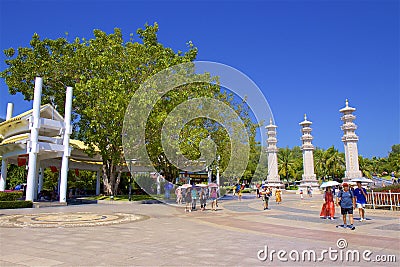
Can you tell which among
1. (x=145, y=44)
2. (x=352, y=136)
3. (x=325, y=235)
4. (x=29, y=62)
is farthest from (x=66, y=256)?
(x=352, y=136)

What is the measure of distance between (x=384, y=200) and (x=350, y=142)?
68.6ft

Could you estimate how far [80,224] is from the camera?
40.5 ft

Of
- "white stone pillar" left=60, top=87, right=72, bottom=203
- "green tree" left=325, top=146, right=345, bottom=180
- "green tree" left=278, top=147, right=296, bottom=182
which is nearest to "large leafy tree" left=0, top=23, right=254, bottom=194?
"white stone pillar" left=60, top=87, right=72, bottom=203

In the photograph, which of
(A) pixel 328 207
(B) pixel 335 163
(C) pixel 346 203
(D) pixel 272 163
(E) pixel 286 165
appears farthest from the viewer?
(E) pixel 286 165

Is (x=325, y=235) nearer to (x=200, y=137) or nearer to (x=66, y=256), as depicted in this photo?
(x=66, y=256)

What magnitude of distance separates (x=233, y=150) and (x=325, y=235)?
14787mm

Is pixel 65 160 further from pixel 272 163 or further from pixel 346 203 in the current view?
pixel 272 163

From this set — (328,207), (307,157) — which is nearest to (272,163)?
(307,157)

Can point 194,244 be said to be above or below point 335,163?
below

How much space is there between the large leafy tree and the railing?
1164 cm

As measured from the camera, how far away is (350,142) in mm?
38500

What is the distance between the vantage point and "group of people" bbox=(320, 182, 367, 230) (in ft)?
38.8

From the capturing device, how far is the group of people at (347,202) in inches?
465

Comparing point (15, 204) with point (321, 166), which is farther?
point (321, 166)
